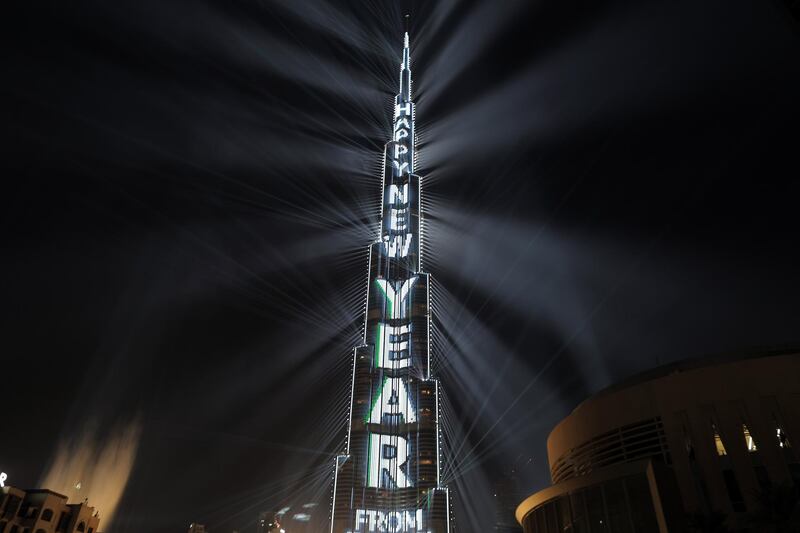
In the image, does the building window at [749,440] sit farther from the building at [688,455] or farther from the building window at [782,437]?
the building window at [782,437]

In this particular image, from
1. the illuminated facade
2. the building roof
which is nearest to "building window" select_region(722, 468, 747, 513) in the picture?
the building roof

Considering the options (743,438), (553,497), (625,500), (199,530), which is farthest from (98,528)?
(743,438)

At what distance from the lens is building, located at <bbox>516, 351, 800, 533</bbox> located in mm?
27312

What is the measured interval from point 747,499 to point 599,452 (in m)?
9.60

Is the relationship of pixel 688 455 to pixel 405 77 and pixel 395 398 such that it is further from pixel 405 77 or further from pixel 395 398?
pixel 405 77

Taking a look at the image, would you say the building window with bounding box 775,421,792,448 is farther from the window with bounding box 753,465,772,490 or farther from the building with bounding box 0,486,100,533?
the building with bounding box 0,486,100,533

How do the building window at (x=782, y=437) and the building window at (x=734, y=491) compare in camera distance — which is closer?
the building window at (x=734, y=491)

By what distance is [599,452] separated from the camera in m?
37.9

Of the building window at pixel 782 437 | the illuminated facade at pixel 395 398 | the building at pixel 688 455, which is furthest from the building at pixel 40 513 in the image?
the building window at pixel 782 437

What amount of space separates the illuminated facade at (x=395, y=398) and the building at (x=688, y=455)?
2192 cm

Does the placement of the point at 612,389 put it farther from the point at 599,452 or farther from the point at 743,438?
the point at 743,438

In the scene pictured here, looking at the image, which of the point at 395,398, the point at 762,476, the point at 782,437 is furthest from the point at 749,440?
the point at 395,398

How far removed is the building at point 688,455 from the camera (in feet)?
89.6

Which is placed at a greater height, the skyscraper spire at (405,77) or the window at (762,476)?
the skyscraper spire at (405,77)
